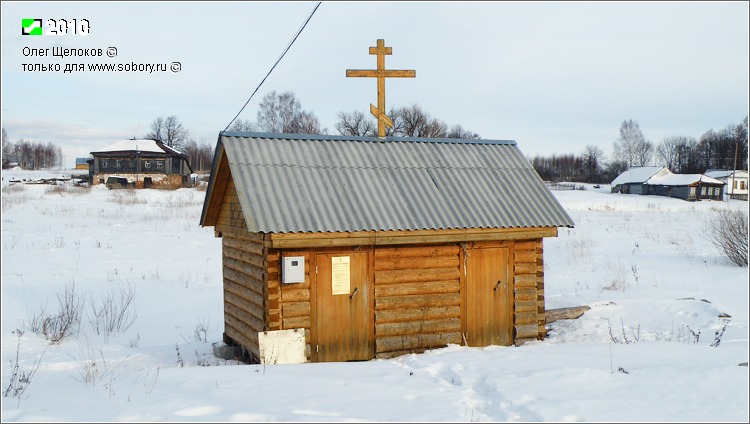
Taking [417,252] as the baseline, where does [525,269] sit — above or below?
below

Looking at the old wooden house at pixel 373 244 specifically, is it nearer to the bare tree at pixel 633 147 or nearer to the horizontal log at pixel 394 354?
the horizontal log at pixel 394 354

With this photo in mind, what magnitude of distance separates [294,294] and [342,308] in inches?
33.3

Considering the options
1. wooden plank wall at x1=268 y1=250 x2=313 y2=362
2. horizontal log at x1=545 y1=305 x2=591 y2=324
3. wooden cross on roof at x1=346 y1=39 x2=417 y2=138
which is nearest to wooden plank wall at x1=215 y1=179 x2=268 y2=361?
wooden plank wall at x1=268 y1=250 x2=313 y2=362

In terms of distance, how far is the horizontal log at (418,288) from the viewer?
1023 centimetres

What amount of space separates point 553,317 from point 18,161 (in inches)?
5202

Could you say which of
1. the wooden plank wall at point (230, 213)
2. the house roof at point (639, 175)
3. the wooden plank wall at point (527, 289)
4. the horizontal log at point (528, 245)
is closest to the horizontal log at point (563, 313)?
the wooden plank wall at point (527, 289)

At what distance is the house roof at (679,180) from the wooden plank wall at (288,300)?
66001 mm

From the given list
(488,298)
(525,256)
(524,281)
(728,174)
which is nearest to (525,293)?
(524,281)

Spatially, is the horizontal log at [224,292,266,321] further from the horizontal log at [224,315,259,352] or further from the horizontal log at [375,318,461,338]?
the horizontal log at [375,318,461,338]

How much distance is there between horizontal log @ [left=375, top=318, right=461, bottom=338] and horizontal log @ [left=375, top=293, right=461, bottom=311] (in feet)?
0.91

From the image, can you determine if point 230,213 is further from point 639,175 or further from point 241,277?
point 639,175

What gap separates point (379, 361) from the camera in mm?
9586

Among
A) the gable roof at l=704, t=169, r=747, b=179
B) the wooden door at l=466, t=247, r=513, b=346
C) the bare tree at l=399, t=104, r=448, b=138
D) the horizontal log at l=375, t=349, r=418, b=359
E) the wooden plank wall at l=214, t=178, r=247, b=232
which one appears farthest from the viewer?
the gable roof at l=704, t=169, r=747, b=179

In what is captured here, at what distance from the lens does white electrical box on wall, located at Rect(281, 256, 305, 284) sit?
936 cm
